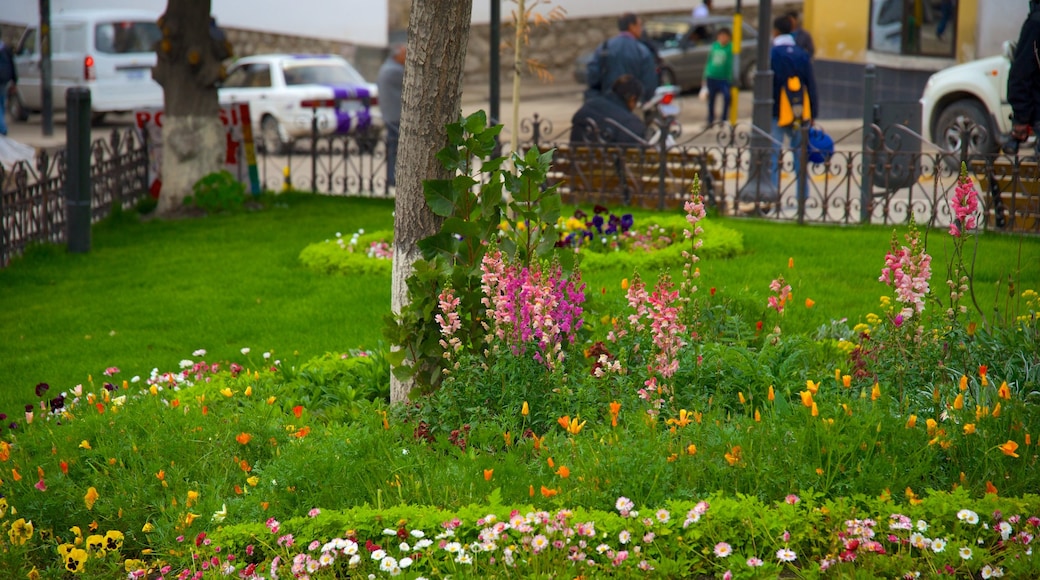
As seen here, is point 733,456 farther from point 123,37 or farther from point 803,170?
point 123,37

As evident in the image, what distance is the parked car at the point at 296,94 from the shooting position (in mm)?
19469

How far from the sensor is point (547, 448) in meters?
4.18

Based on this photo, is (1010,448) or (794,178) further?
(794,178)

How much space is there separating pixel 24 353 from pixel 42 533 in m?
3.28

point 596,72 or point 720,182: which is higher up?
point 596,72

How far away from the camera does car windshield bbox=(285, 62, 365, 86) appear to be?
20.1 m

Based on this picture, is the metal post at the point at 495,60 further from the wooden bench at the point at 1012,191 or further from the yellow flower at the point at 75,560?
the yellow flower at the point at 75,560

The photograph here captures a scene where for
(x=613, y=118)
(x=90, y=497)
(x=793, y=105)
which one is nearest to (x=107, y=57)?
(x=613, y=118)

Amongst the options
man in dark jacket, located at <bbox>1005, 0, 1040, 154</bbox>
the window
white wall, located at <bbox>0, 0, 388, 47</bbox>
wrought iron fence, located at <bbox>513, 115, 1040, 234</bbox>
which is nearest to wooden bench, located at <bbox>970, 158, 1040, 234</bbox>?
wrought iron fence, located at <bbox>513, 115, 1040, 234</bbox>

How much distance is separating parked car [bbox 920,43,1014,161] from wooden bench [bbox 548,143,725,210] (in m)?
3.94

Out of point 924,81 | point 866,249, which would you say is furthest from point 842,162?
point 866,249

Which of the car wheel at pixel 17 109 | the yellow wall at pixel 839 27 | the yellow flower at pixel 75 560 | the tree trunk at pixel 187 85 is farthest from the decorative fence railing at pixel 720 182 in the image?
the car wheel at pixel 17 109

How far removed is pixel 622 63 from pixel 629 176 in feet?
8.10

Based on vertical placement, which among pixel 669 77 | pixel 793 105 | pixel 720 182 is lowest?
pixel 720 182
